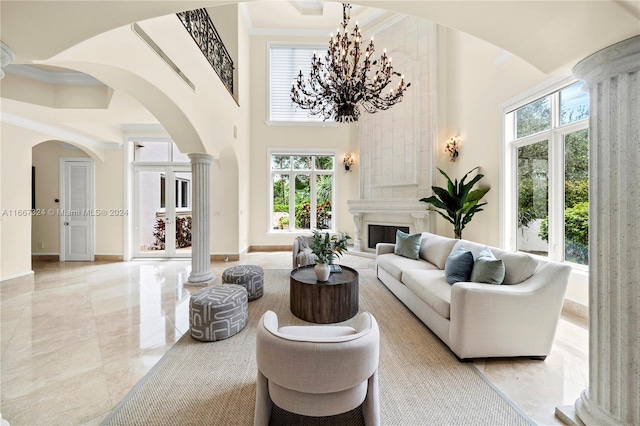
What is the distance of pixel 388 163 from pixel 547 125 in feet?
11.0

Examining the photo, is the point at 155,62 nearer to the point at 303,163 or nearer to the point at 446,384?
the point at 446,384

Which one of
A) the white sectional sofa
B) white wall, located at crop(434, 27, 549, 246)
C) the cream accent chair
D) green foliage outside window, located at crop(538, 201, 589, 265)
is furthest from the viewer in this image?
white wall, located at crop(434, 27, 549, 246)

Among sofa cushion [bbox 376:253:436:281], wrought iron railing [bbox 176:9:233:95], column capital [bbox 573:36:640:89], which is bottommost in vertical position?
sofa cushion [bbox 376:253:436:281]

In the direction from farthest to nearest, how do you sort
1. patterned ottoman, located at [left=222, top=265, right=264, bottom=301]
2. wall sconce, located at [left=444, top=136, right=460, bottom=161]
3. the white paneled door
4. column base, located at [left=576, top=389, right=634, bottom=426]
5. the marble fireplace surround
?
the white paneled door
the marble fireplace surround
wall sconce, located at [left=444, top=136, right=460, bottom=161]
patterned ottoman, located at [left=222, top=265, right=264, bottom=301]
column base, located at [left=576, top=389, right=634, bottom=426]

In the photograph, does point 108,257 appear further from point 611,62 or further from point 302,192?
point 611,62

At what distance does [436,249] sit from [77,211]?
320 inches

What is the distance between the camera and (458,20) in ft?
5.26

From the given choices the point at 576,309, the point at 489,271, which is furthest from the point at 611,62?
the point at 576,309

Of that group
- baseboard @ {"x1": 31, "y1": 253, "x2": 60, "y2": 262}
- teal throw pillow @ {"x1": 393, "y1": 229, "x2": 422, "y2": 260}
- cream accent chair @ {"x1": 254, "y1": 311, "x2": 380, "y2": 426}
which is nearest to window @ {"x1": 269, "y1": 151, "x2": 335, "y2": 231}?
teal throw pillow @ {"x1": 393, "y1": 229, "x2": 422, "y2": 260}

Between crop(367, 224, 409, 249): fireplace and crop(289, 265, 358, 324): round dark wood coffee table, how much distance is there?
3.86 metres

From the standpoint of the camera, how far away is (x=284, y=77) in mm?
8047

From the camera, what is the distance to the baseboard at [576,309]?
323cm

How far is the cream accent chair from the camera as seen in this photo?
1.36 m

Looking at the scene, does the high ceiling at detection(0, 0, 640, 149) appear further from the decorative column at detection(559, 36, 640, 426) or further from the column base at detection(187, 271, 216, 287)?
the column base at detection(187, 271, 216, 287)
